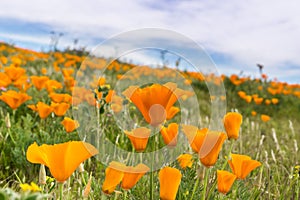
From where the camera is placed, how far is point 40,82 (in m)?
3.45

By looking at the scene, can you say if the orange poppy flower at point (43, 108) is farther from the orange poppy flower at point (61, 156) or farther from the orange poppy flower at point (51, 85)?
the orange poppy flower at point (61, 156)

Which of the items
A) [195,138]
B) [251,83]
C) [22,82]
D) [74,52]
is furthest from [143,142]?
[74,52]

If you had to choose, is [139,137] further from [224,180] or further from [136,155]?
[136,155]

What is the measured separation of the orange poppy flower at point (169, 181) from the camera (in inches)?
47.8

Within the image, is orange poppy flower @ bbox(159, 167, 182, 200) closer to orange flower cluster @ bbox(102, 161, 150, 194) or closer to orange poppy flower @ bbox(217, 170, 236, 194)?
orange flower cluster @ bbox(102, 161, 150, 194)

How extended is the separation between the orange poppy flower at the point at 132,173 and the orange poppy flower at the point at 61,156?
0.16m

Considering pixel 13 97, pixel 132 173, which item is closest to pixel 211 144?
pixel 132 173

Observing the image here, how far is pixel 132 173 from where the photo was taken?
129 centimetres

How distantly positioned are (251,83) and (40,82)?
6496 millimetres

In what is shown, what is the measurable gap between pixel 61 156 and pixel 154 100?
13.9 inches

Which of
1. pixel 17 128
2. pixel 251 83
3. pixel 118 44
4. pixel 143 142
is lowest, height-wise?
pixel 17 128

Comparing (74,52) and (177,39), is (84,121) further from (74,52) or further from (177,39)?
(74,52)

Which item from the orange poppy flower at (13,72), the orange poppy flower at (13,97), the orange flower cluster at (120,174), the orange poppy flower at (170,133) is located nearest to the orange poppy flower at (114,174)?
the orange flower cluster at (120,174)

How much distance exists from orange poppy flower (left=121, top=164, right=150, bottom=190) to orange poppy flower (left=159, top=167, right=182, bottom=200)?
0.21 ft
